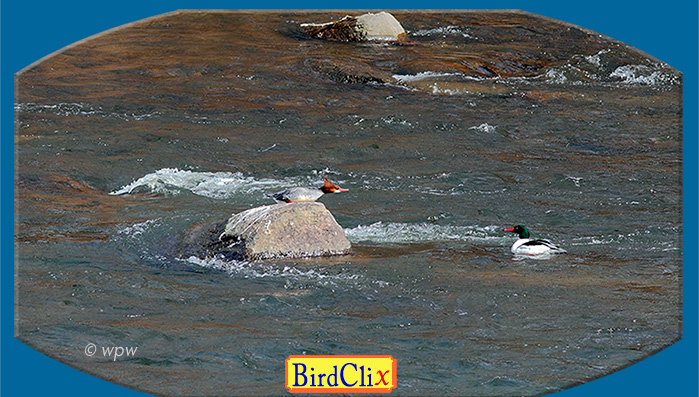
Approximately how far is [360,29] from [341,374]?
517cm

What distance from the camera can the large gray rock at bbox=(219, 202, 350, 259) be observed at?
6570 millimetres

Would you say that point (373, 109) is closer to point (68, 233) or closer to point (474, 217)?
point (474, 217)

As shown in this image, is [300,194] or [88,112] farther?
[88,112]

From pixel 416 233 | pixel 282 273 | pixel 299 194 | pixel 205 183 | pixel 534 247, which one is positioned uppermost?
pixel 205 183

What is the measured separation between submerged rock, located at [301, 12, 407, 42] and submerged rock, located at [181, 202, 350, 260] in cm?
195

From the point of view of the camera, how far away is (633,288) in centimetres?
575

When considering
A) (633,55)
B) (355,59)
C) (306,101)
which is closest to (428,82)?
(355,59)

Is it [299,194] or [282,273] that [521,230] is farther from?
[282,273]

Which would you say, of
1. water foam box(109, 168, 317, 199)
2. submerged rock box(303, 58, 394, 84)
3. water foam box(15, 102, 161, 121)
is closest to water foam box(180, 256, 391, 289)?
water foam box(109, 168, 317, 199)

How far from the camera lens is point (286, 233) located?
21.8ft

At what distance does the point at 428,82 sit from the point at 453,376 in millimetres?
5124

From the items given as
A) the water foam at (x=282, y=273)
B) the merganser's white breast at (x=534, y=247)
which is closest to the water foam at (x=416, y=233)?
the merganser's white breast at (x=534, y=247)

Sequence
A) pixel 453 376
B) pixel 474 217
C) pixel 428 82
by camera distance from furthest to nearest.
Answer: pixel 428 82 → pixel 474 217 → pixel 453 376

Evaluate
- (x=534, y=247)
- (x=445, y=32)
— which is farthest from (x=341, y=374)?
(x=445, y=32)
